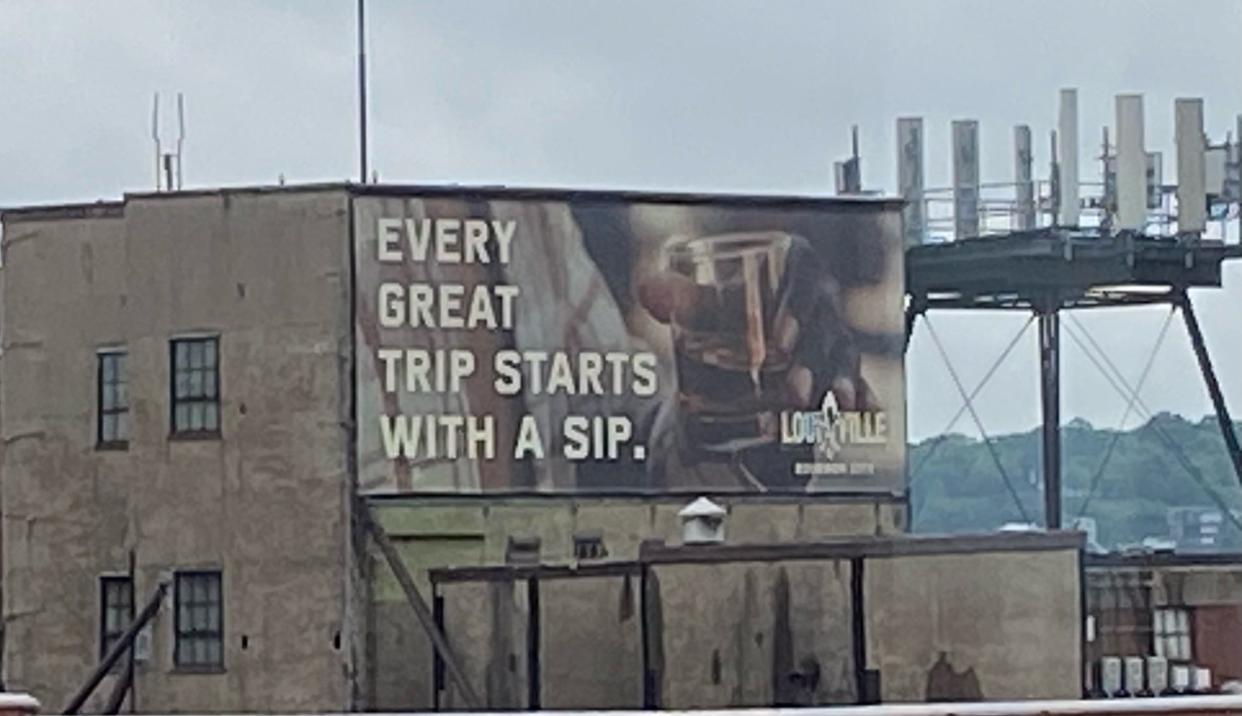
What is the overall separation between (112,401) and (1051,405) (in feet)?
64.2

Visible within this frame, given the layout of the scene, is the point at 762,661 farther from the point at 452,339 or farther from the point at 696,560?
the point at 452,339

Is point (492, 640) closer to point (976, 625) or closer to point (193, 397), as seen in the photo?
point (193, 397)

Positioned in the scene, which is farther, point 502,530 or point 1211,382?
point 1211,382

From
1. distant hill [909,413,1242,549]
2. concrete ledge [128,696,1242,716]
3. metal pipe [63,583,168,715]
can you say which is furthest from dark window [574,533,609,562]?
distant hill [909,413,1242,549]

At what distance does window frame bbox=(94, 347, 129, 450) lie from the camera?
41969 mm

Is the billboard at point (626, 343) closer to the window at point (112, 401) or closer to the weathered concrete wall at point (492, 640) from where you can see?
the weathered concrete wall at point (492, 640)

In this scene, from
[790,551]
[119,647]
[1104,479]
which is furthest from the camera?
[1104,479]

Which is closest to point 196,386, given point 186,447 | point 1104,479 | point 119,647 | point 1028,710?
point 186,447

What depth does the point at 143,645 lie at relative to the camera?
1606 inches

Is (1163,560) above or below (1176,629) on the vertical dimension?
above

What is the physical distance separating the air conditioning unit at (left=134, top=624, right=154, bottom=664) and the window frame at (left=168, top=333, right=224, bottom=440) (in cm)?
286

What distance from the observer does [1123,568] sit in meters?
40.9

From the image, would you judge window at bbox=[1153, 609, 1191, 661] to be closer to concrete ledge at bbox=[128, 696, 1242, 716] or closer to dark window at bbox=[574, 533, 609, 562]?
dark window at bbox=[574, 533, 609, 562]

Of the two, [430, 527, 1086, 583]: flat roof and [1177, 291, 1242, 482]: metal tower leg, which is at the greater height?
[1177, 291, 1242, 482]: metal tower leg
